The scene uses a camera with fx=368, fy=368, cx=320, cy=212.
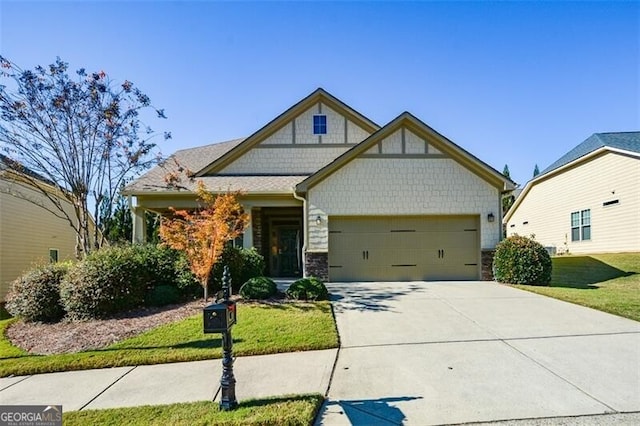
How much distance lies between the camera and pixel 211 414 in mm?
3814

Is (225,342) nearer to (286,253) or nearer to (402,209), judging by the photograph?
(402,209)

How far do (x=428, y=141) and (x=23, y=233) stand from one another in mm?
17475

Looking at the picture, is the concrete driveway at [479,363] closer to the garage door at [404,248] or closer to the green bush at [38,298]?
the garage door at [404,248]

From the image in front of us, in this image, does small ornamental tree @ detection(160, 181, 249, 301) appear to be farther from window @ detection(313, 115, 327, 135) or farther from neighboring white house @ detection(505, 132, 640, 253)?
neighboring white house @ detection(505, 132, 640, 253)

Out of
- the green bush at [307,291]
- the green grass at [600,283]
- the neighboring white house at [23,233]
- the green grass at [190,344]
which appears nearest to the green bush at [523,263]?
the green grass at [600,283]

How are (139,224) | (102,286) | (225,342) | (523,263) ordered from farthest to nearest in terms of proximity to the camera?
1. (139,224)
2. (523,263)
3. (102,286)
4. (225,342)

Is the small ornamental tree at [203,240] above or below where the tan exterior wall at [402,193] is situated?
below

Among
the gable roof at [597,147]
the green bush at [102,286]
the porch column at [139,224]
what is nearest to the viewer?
the green bush at [102,286]

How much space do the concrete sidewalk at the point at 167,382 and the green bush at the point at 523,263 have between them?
807cm

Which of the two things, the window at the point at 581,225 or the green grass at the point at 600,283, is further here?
the window at the point at 581,225

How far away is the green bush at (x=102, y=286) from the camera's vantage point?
8.38 metres

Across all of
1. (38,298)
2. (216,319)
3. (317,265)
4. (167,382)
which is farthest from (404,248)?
(38,298)

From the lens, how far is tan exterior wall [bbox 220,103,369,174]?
15.3m

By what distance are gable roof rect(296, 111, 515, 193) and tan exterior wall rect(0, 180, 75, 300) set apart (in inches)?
443
